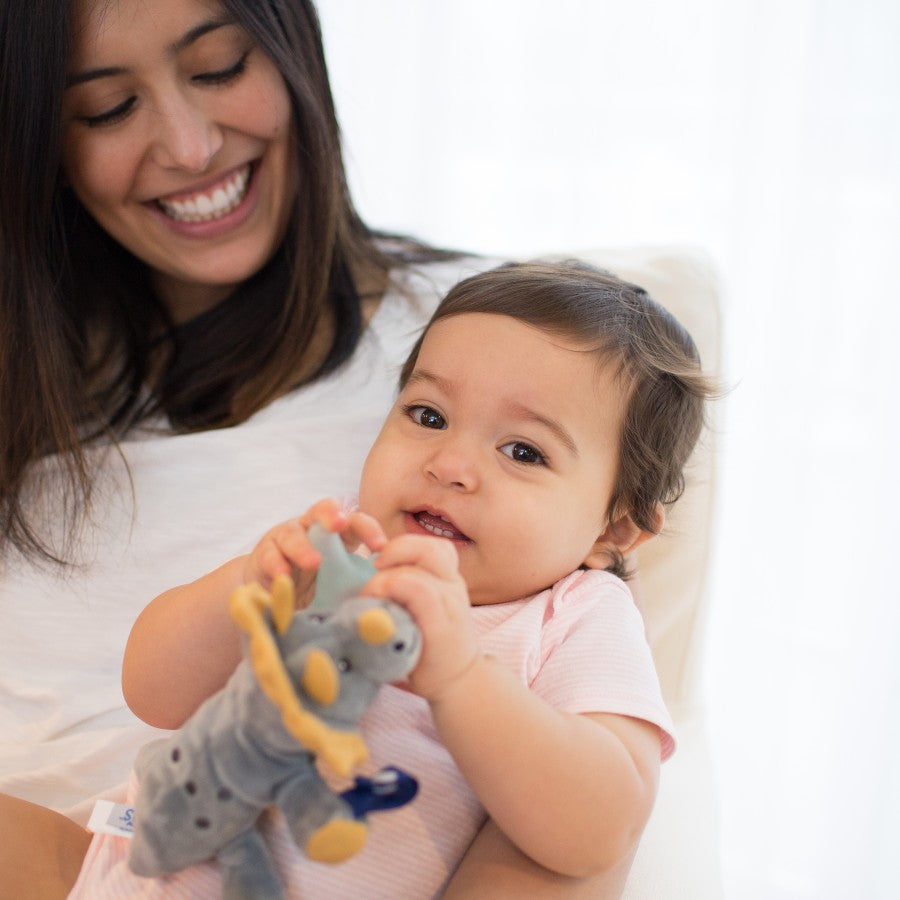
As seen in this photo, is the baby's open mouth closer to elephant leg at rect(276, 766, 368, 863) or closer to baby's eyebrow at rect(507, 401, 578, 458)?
baby's eyebrow at rect(507, 401, 578, 458)

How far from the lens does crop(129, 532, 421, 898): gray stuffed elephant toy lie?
2.09ft

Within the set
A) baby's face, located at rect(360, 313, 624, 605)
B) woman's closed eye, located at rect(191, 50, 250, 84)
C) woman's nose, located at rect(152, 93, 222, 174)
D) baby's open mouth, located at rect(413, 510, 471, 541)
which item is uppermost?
woman's closed eye, located at rect(191, 50, 250, 84)

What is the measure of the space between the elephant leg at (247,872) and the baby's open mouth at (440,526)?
320 mm

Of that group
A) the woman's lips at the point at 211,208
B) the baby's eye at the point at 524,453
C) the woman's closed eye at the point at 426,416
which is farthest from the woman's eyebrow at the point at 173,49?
the baby's eye at the point at 524,453

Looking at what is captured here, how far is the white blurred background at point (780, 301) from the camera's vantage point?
1.98m

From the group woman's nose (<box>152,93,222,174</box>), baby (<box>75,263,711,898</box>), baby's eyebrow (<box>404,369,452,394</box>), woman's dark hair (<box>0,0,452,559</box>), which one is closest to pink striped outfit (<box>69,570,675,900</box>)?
baby (<box>75,263,711,898</box>)

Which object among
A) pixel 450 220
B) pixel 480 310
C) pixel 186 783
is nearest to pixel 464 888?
pixel 186 783

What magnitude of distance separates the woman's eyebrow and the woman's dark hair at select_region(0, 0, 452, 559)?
1.3 inches

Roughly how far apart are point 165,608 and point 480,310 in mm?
448

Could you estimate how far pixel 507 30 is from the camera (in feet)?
7.64

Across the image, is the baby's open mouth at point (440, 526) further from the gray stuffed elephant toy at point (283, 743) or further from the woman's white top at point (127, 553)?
the woman's white top at point (127, 553)

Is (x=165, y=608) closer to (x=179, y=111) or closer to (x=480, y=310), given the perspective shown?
(x=480, y=310)

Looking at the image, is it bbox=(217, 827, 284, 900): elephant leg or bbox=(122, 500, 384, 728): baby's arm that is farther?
bbox=(122, 500, 384, 728): baby's arm

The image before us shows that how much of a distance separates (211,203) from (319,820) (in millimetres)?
1044
